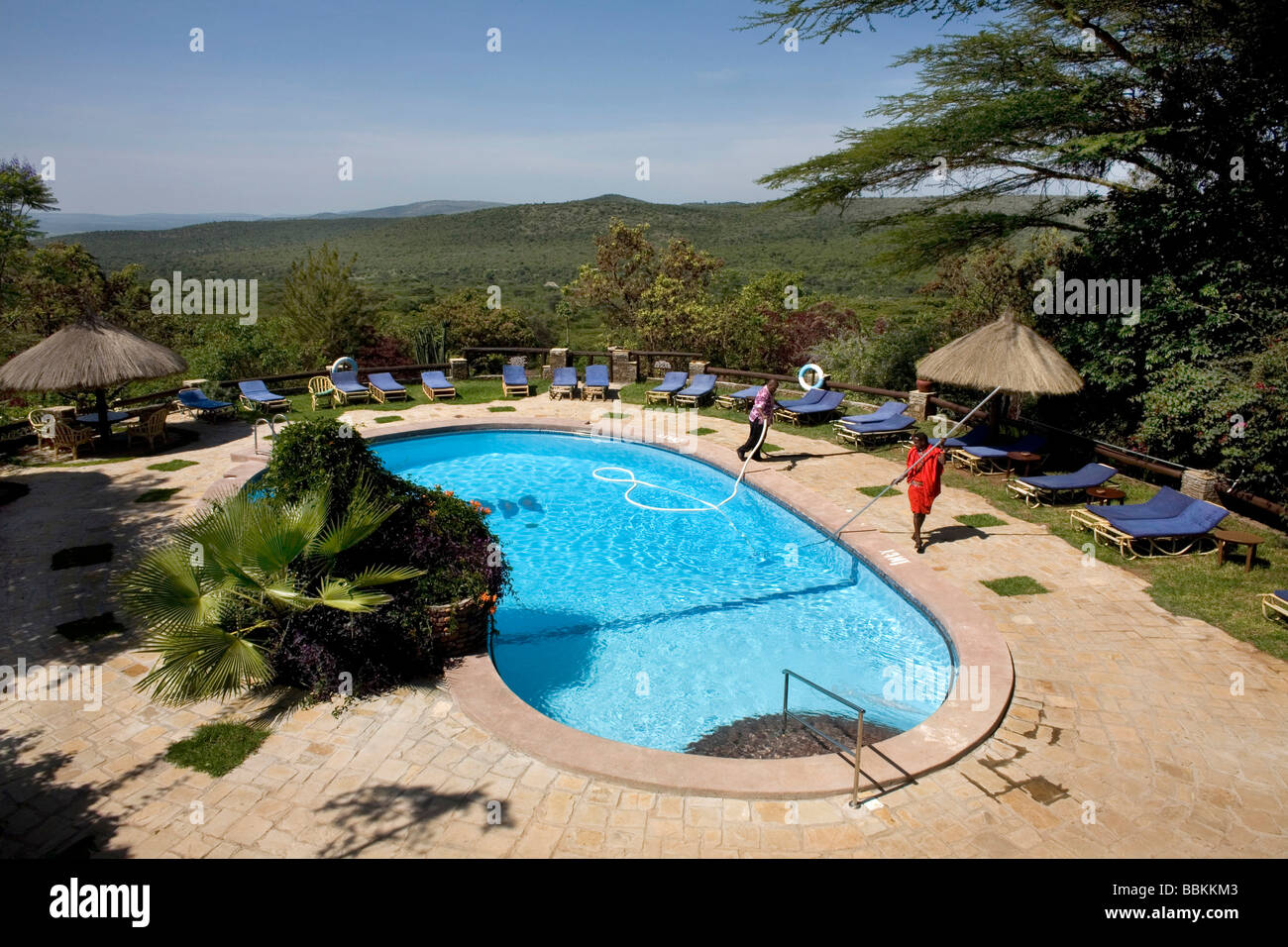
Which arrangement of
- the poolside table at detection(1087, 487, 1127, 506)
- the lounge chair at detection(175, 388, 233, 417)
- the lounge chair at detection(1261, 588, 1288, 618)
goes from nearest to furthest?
the lounge chair at detection(1261, 588, 1288, 618) < the poolside table at detection(1087, 487, 1127, 506) < the lounge chair at detection(175, 388, 233, 417)

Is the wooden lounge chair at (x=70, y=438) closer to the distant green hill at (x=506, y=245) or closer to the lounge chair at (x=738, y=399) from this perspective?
the lounge chair at (x=738, y=399)

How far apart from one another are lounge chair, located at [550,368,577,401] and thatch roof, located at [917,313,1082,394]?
32.2 feet

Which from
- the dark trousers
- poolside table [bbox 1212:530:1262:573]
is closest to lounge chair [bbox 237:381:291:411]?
the dark trousers

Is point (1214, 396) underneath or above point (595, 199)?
underneath

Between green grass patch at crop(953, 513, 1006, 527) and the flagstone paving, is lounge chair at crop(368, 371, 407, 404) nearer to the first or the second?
the flagstone paving

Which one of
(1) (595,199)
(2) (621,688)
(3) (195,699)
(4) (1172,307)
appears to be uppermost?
(1) (595,199)

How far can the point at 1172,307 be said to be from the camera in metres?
12.2

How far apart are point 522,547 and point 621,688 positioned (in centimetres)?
397

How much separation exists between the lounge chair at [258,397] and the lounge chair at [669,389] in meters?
8.95

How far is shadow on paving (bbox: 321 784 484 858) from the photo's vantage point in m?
4.93

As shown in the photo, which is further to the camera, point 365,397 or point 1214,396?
point 365,397

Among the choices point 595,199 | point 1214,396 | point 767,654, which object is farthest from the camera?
point 595,199
